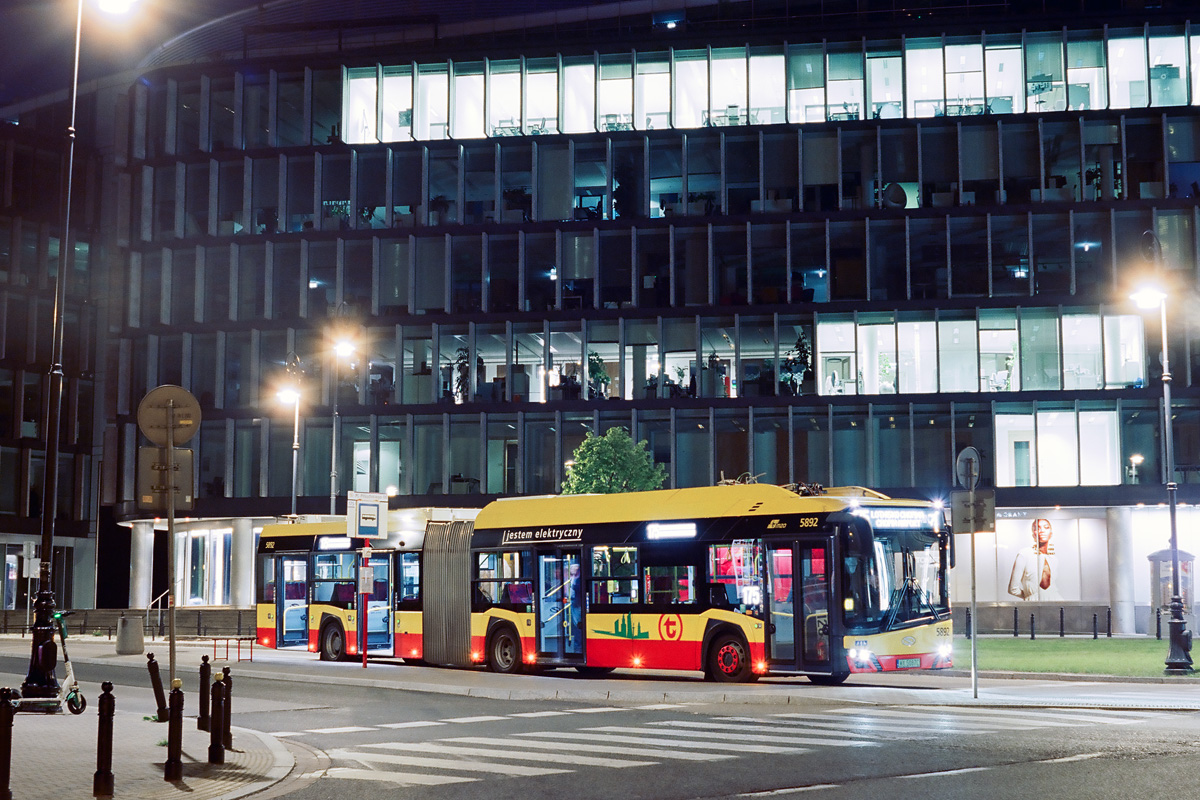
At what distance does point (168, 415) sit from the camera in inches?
557

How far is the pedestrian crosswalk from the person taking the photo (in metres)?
13.4

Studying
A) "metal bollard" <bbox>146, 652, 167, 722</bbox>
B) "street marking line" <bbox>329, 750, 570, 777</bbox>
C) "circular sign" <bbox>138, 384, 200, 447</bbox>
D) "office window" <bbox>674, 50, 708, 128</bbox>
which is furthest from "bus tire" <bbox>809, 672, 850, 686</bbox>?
"office window" <bbox>674, 50, 708, 128</bbox>

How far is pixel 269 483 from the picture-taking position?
5747 cm

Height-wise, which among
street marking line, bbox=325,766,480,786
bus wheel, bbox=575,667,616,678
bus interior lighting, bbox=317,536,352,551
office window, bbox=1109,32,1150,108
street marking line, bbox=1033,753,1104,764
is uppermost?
office window, bbox=1109,32,1150,108

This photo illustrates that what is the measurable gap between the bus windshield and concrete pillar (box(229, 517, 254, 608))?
40956 millimetres

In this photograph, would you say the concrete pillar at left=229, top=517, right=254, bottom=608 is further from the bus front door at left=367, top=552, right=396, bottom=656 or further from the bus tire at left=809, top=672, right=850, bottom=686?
→ the bus tire at left=809, top=672, right=850, bottom=686

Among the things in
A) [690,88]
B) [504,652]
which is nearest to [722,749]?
[504,652]

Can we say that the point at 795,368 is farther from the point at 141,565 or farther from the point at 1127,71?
the point at 141,565

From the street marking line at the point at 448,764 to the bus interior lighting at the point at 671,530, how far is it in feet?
36.3

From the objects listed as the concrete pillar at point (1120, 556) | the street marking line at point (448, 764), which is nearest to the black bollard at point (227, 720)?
the street marking line at point (448, 764)

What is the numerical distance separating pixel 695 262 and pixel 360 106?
16801mm

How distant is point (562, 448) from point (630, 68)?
1655 cm

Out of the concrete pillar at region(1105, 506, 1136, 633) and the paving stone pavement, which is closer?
the paving stone pavement

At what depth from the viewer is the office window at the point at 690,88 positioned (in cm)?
5625
